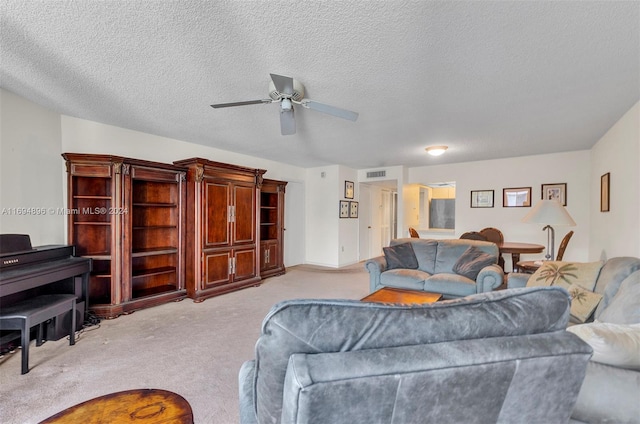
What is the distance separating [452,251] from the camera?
12.9 feet

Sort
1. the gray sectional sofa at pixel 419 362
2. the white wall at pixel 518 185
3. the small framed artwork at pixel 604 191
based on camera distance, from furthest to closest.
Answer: the white wall at pixel 518 185 → the small framed artwork at pixel 604 191 → the gray sectional sofa at pixel 419 362

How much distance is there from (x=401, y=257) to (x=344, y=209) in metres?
2.68

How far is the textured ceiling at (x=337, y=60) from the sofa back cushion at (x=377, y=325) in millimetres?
1558

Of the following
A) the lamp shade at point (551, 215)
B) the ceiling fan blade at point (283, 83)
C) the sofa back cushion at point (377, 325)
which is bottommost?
the sofa back cushion at point (377, 325)

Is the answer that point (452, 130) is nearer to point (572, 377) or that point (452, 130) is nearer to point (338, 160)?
point (338, 160)

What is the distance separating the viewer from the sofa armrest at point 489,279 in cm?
322

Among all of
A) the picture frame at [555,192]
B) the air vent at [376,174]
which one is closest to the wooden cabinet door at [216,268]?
the air vent at [376,174]

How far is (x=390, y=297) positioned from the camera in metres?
2.82

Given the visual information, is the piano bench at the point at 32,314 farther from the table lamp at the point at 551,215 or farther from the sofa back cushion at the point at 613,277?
the table lamp at the point at 551,215

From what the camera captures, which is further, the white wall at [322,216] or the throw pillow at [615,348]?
the white wall at [322,216]

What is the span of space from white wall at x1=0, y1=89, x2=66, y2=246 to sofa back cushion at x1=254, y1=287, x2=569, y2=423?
341 centimetres

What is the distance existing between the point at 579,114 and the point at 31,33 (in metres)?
4.95

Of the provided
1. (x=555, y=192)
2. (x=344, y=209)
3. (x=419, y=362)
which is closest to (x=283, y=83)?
(x=419, y=362)

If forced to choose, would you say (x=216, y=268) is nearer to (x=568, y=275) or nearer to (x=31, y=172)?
(x=31, y=172)
